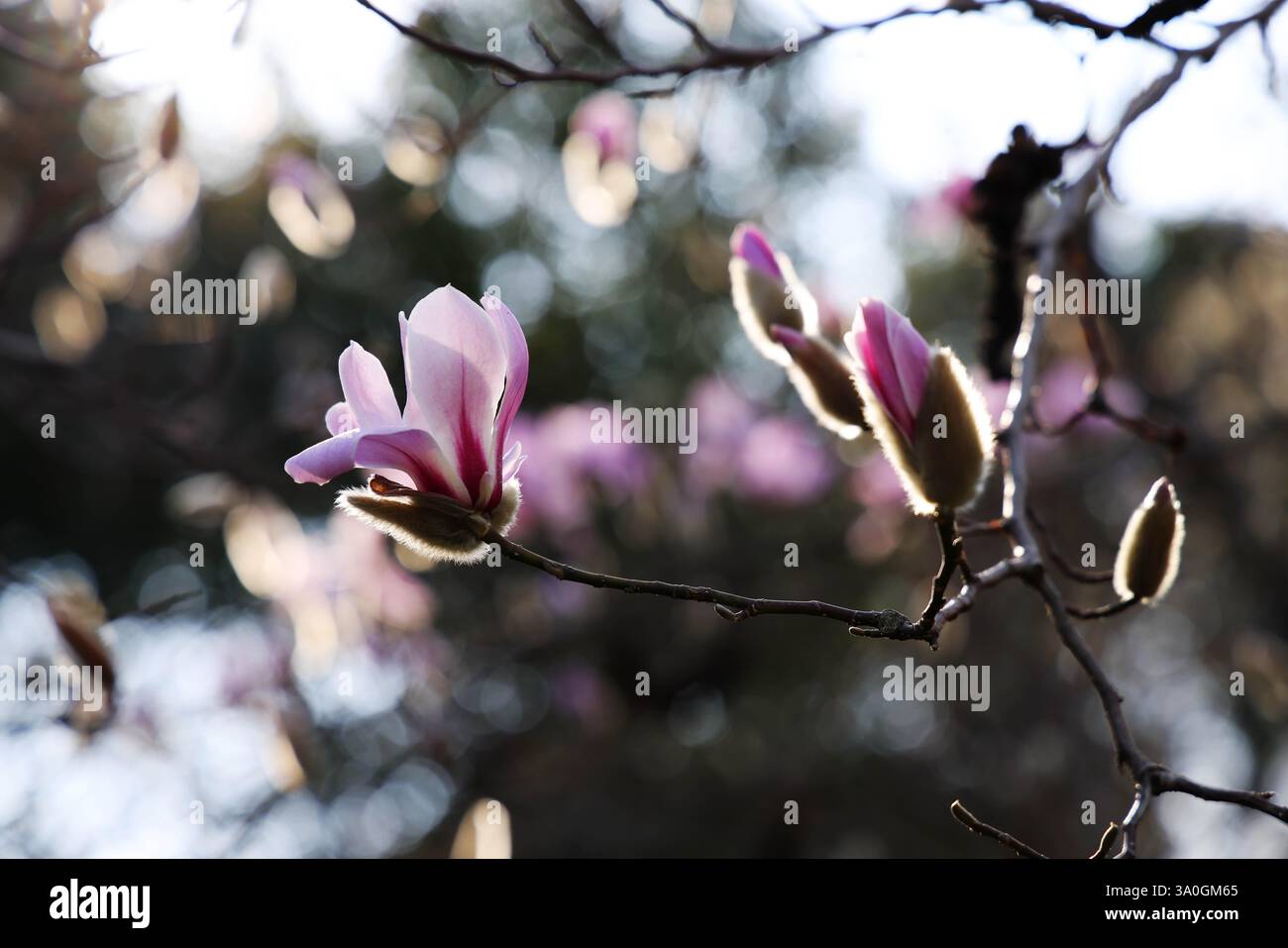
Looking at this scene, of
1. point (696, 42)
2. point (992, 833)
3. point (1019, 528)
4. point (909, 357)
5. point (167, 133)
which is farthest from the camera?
point (167, 133)

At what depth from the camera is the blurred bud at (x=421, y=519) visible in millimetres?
804

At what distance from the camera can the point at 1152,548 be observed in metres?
0.94

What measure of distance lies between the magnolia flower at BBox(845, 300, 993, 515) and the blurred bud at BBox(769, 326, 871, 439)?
0.17m

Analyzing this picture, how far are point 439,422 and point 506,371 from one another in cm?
6

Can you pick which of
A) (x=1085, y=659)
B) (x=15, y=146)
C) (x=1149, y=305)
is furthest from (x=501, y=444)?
(x=1149, y=305)

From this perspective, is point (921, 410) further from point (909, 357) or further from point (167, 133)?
point (167, 133)

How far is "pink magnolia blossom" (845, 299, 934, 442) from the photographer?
2.66 ft

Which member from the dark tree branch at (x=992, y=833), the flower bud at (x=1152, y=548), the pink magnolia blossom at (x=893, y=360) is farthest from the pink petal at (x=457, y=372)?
the flower bud at (x=1152, y=548)

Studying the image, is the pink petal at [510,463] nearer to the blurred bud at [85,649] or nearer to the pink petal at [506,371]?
the pink petal at [506,371]

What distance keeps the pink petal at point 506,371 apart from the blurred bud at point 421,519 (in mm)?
26

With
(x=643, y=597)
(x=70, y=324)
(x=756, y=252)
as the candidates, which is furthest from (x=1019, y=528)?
(x=643, y=597)

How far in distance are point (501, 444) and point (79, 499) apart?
15.2 feet
